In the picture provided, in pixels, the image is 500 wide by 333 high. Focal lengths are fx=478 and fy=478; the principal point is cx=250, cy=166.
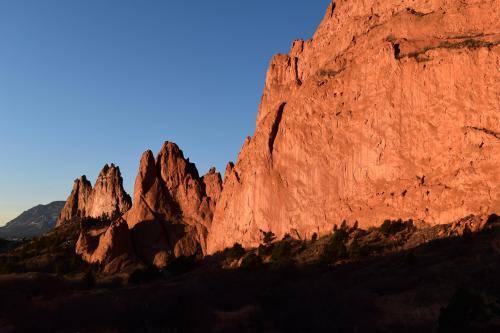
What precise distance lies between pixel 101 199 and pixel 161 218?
139ft

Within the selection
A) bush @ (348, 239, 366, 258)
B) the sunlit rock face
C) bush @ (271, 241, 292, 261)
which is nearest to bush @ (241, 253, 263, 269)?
bush @ (271, 241, 292, 261)

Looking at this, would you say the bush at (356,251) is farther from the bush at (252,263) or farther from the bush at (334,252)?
the bush at (252,263)

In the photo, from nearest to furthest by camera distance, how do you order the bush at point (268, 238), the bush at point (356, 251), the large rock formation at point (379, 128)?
the bush at point (356, 251) → the large rock formation at point (379, 128) → the bush at point (268, 238)

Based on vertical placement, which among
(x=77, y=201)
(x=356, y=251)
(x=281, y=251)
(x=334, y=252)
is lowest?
(x=356, y=251)

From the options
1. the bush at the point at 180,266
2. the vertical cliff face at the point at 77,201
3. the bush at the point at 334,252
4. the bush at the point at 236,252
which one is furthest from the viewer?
the vertical cliff face at the point at 77,201

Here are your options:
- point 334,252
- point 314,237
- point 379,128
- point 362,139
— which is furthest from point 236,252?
point 379,128

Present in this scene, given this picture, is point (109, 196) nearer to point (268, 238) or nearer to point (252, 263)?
point (268, 238)

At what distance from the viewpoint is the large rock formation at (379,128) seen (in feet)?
137

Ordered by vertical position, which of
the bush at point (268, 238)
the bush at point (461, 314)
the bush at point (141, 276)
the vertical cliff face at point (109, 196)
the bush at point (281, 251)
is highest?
the vertical cliff face at point (109, 196)

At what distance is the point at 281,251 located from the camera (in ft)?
157

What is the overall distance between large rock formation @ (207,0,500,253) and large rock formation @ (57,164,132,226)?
47.8 meters

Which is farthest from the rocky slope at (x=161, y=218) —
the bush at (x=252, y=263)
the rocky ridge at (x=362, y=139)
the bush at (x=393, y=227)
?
the bush at (x=393, y=227)

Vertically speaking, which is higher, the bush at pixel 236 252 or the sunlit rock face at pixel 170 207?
the sunlit rock face at pixel 170 207

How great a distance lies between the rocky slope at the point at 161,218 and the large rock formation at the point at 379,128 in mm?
7609
